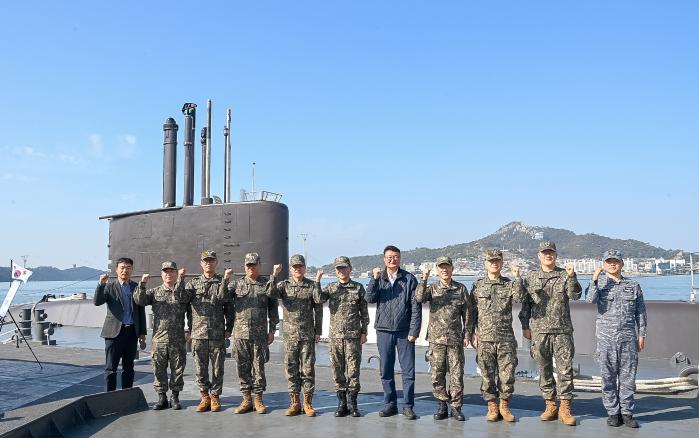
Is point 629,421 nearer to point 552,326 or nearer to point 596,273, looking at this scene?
point 552,326

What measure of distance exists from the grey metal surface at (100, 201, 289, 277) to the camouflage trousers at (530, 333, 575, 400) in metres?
7.25

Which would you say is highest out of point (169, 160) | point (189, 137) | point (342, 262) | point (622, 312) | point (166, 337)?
point (189, 137)

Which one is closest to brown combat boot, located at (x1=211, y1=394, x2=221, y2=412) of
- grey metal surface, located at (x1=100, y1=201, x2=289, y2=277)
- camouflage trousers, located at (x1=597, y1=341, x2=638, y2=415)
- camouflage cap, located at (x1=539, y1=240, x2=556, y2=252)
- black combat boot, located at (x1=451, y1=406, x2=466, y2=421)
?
black combat boot, located at (x1=451, y1=406, x2=466, y2=421)

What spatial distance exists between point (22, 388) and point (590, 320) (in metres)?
12.0

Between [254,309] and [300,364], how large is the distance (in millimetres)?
862

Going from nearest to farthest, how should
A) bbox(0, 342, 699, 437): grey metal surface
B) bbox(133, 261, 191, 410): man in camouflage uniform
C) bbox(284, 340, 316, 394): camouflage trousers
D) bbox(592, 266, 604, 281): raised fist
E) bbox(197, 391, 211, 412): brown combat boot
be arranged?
bbox(0, 342, 699, 437): grey metal surface
bbox(592, 266, 604, 281): raised fist
bbox(284, 340, 316, 394): camouflage trousers
bbox(197, 391, 211, 412): brown combat boot
bbox(133, 261, 191, 410): man in camouflage uniform

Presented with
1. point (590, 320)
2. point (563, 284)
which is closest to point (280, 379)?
point (563, 284)

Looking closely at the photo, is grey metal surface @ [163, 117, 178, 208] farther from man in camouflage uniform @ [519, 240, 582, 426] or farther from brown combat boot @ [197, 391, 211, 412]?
man in camouflage uniform @ [519, 240, 582, 426]

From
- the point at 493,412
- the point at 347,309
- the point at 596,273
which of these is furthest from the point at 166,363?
the point at 596,273

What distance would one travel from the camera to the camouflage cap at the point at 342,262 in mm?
7111

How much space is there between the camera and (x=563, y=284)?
6535mm

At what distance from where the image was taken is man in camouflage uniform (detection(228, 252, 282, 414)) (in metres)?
7.09

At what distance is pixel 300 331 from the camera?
23.0ft

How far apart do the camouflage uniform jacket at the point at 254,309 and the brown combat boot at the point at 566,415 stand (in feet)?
11.1
